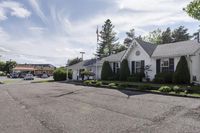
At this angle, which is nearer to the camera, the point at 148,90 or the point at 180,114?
the point at 180,114

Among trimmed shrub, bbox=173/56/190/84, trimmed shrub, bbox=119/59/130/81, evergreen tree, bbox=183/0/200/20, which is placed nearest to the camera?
evergreen tree, bbox=183/0/200/20

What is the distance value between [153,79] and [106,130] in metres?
19.7

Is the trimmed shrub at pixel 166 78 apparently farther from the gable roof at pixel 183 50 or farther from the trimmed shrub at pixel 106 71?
the trimmed shrub at pixel 106 71

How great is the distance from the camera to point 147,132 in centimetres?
705

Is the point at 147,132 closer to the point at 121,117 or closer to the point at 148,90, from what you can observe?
the point at 121,117

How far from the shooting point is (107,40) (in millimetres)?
77125

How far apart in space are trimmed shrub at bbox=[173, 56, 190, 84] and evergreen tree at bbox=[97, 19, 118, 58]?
171ft

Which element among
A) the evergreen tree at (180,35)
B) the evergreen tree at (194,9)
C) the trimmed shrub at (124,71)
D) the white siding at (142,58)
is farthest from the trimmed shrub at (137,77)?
the evergreen tree at (180,35)

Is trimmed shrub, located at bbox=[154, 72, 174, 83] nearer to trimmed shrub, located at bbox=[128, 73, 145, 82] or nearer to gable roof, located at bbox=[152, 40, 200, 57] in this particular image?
gable roof, located at bbox=[152, 40, 200, 57]

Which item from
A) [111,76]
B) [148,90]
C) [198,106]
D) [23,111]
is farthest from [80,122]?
[111,76]

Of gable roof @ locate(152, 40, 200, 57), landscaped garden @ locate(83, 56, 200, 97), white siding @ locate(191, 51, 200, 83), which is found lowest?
landscaped garden @ locate(83, 56, 200, 97)

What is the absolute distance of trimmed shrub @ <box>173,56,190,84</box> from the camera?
22969mm

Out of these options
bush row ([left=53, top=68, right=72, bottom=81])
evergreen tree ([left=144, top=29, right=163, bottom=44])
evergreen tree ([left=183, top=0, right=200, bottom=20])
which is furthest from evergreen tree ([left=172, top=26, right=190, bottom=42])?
evergreen tree ([left=183, top=0, right=200, bottom=20])

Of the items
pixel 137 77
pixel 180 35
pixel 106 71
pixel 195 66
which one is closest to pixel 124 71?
pixel 137 77
